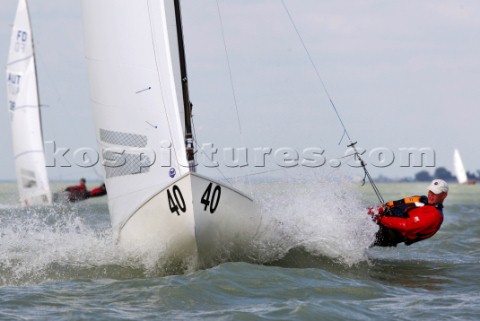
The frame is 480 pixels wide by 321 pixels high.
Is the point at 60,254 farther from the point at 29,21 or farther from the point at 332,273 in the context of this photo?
the point at 29,21

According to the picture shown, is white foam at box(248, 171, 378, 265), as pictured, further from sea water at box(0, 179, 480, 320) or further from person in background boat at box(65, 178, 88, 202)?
person in background boat at box(65, 178, 88, 202)

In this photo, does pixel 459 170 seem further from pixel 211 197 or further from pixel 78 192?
pixel 211 197

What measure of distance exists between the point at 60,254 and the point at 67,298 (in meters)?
Answer: 1.80

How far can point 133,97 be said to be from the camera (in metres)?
7.56

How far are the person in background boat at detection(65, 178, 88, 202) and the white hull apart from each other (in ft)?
35.0

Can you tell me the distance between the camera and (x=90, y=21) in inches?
317

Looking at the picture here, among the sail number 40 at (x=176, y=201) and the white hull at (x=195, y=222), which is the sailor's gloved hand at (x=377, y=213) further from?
the sail number 40 at (x=176, y=201)

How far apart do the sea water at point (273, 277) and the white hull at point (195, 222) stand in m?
0.15

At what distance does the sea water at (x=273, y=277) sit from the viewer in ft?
18.7

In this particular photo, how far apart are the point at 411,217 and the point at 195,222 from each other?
211 cm

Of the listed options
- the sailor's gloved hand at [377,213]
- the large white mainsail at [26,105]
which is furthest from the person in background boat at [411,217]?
the large white mainsail at [26,105]

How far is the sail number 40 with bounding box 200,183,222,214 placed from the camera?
6.62 m

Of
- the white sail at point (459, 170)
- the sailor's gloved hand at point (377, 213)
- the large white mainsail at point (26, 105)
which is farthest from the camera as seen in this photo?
the white sail at point (459, 170)

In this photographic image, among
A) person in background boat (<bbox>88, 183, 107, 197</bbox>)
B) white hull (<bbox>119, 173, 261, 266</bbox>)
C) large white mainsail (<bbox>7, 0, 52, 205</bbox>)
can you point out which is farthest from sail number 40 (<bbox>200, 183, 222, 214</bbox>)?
large white mainsail (<bbox>7, 0, 52, 205</bbox>)
